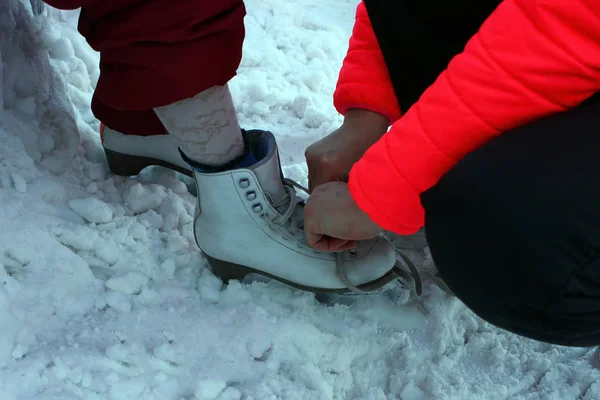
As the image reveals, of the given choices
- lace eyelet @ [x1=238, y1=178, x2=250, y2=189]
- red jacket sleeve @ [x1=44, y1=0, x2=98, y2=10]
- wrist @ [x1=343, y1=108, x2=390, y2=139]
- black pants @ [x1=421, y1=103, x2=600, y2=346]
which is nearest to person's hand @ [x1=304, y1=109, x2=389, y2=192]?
wrist @ [x1=343, y1=108, x2=390, y2=139]

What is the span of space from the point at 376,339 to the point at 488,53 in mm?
504

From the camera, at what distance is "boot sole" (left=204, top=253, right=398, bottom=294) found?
876 millimetres

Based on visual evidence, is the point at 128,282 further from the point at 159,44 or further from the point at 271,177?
the point at 159,44

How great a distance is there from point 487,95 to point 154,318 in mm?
567

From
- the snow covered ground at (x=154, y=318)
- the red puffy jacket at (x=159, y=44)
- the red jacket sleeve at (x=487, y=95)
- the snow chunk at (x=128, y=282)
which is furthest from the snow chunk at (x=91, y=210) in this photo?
the red jacket sleeve at (x=487, y=95)

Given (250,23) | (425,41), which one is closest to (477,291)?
(425,41)

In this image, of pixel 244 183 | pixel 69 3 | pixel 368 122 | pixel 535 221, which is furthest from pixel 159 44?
pixel 535 221

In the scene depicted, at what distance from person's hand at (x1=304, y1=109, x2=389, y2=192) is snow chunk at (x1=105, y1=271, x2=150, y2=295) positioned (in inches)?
12.4

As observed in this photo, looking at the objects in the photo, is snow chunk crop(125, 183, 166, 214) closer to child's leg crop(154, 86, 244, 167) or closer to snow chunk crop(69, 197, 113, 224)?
snow chunk crop(69, 197, 113, 224)

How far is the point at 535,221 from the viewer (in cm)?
53

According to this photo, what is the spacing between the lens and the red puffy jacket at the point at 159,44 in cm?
66

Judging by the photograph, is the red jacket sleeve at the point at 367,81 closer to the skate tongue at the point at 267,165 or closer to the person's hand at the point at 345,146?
→ the person's hand at the point at 345,146

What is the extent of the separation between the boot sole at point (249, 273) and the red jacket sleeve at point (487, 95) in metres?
0.24

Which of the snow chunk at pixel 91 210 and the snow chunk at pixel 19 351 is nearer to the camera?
the snow chunk at pixel 19 351
